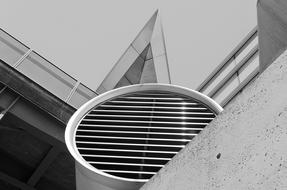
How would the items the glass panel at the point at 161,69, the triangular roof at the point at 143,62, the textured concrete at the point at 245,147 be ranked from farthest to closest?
the glass panel at the point at 161,69 < the triangular roof at the point at 143,62 < the textured concrete at the point at 245,147

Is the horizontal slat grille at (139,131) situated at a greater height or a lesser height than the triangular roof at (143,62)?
lesser

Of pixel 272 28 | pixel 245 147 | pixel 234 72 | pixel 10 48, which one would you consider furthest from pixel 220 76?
pixel 245 147

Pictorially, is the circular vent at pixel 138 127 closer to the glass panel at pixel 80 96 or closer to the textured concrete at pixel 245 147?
the textured concrete at pixel 245 147

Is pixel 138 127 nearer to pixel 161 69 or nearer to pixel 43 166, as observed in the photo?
pixel 43 166

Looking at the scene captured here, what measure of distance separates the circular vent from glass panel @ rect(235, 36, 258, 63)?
919 centimetres

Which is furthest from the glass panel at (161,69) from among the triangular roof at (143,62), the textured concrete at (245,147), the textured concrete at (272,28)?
the textured concrete at (245,147)

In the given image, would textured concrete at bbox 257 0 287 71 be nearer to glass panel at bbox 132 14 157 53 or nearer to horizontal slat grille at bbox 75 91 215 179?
horizontal slat grille at bbox 75 91 215 179

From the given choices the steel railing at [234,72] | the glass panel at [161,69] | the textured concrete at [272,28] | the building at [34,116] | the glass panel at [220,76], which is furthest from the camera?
the glass panel at [220,76]

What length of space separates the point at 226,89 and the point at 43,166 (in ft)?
20.0

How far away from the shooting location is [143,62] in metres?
12.5

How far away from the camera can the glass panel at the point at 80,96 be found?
8.48 metres

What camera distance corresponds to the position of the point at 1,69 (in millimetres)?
8227

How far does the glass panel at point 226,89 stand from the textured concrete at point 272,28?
9.65 meters

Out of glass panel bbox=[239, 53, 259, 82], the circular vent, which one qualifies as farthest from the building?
the circular vent
